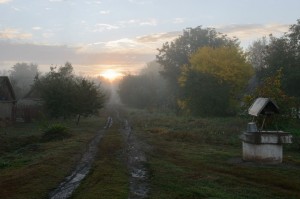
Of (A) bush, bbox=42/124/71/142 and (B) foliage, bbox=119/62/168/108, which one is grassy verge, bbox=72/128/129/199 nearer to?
(A) bush, bbox=42/124/71/142

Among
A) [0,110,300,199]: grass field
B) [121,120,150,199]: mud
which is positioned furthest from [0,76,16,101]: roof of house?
[121,120,150,199]: mud

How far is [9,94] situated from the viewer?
50.7 m

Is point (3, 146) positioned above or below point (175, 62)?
below

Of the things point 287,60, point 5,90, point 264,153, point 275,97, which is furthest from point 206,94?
point 264,153

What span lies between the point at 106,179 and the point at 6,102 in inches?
1461

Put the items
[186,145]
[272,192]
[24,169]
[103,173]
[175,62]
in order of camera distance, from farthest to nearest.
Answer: [175,62], [186,145], [24,169], [103,173], [272,192]

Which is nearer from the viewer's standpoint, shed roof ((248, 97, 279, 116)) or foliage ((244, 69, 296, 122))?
shed roof ((248, 97, 279, 116))

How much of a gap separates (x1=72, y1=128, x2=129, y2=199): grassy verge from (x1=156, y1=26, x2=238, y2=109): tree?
5558cm

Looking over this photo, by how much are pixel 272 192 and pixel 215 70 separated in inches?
1833

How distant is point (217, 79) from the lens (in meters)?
58.4

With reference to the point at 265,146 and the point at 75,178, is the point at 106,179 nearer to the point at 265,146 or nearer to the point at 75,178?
the point at 75,178

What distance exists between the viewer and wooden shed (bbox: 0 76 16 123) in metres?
47.6

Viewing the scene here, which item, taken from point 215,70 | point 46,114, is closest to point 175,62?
point 215,70

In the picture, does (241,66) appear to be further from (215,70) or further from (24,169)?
(24,169)
